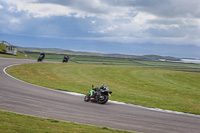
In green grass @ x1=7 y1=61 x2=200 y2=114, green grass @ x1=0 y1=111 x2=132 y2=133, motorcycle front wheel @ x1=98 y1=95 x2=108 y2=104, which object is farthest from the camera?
green grass @ x1=7 y1=61 x2=200 y2=114

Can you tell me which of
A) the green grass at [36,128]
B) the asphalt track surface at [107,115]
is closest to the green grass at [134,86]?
the asphalt track surface at [107,115]

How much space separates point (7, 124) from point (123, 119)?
6.23 m

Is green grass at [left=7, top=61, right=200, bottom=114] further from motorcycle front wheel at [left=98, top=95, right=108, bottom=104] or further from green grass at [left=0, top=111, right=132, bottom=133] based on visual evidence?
green grass at [left=0, top=111, right=132, bottom=133]

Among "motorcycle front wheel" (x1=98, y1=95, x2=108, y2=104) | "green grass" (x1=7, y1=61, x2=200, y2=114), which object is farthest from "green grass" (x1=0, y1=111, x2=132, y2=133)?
"green grass" (x1=7, y1=61, x2=200, y2=114)

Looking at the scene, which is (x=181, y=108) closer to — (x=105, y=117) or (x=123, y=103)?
(x=123, y=103)

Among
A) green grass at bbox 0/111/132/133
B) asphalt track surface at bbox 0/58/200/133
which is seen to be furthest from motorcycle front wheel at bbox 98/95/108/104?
green grass at bbox 0/111/132/133

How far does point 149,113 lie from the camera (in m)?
15.6

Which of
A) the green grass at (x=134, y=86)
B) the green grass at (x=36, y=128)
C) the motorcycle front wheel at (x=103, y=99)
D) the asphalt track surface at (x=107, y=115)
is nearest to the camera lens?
the green grass at (x=36, y=128)

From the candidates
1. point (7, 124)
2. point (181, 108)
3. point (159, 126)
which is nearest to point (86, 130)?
point (7, 124)

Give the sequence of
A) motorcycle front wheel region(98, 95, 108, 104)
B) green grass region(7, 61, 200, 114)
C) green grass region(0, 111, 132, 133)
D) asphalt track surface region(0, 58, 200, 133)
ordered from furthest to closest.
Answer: green grass region(7, 61, 200, 114) < motorcycle front wheel region(98, 95, 108, 104) < asphalt track surface region(0, 58, 200, 133) < green grass region(0, 111, 132, 133)

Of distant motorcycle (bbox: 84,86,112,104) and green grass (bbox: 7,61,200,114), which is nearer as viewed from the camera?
distant motorcycle (bbox: 84,86,112,104)

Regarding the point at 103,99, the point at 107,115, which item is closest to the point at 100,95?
the point at 103,99

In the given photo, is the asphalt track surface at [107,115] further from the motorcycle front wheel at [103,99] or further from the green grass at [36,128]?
the green grass at [36,128]

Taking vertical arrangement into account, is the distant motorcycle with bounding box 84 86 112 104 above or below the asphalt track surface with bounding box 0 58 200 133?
above
